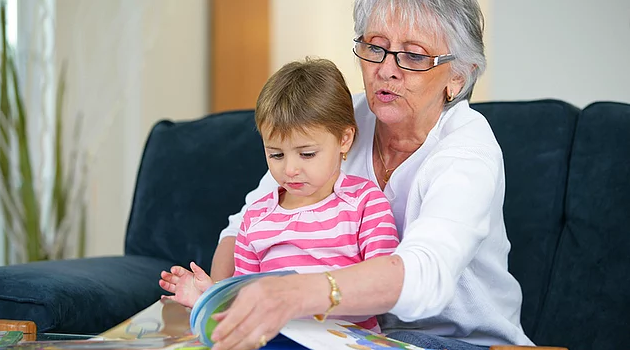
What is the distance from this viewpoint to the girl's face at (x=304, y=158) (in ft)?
4.74

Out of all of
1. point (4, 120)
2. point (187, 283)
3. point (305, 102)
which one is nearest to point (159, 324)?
point (187, 283)

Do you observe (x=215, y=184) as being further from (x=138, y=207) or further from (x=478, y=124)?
(x=478, y=124)

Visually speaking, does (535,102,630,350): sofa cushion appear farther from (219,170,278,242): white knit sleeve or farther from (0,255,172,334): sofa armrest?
(0,255,172,334): sofa armrest

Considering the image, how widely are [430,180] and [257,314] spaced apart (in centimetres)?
50

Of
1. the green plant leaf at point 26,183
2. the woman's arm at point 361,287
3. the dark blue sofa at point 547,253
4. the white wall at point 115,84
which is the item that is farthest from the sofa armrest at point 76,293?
the white wall at point 115,84

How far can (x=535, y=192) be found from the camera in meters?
2.02

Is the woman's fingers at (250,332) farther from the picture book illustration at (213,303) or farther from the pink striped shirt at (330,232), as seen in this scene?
the pink striped shirt at (330,232)

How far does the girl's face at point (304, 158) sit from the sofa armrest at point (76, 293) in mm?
617

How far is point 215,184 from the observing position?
2311 mm

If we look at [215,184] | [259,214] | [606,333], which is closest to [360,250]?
[259,214]

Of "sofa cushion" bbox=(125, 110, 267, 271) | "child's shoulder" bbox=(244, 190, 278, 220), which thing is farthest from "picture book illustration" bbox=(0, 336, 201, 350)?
"sofa cushion" bbox=(125, 110, 267, 271)

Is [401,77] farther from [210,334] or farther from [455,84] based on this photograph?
[210,334]

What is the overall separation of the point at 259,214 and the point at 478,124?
46 centimetres

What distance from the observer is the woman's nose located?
1.54m
